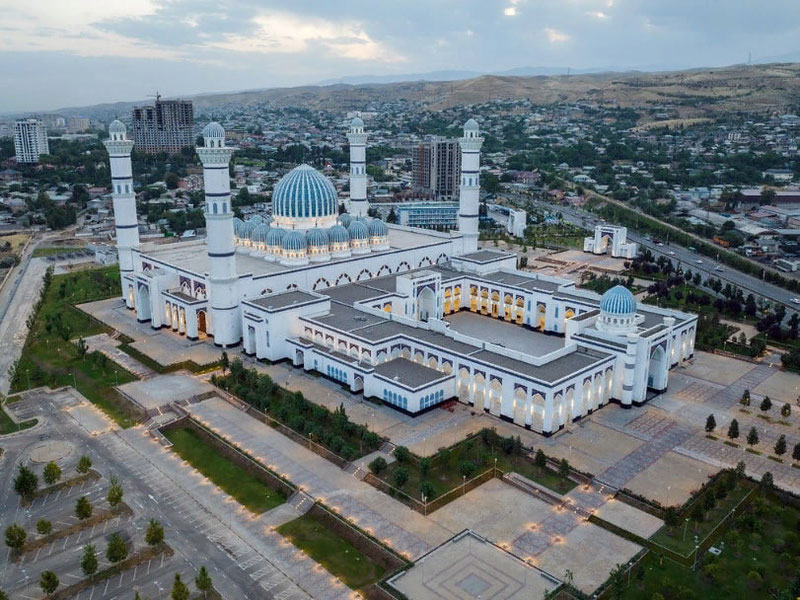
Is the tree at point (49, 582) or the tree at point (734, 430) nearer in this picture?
the tree at point (49, 582)

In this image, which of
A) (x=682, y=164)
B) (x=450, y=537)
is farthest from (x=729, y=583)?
(x=682, y=164)

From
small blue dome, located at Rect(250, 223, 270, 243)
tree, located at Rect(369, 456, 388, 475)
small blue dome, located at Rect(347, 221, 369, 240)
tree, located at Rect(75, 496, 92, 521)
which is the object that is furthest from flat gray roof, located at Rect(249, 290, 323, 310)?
tree, located at Rect(75, 496, 92, 521)

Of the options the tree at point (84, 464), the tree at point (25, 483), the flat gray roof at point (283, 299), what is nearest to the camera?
the tree at point (25, 483)

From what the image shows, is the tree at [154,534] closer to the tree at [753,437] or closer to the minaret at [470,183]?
the tree at [753,437]

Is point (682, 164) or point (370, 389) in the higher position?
point (682, 164)

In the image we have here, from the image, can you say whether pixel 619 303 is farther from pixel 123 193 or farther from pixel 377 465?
pixel 123 193

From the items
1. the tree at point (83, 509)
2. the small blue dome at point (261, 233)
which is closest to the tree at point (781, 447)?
the tree at point (83, 509)

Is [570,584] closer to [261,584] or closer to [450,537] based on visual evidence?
[450,537]
